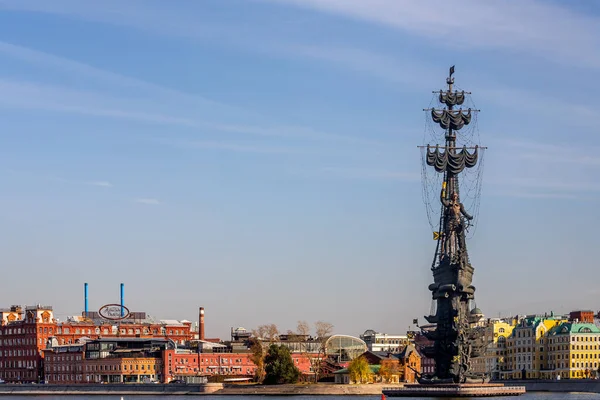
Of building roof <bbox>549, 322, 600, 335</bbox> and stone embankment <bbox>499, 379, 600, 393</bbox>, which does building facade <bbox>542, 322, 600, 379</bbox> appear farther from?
stone embankment <bbox>499, 379, 600, 393</bbox>

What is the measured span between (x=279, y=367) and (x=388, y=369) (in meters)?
23.0

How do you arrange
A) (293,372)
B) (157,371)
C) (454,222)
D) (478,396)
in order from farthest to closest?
(157,371)
(293,372)
(454,222)
(478,396)

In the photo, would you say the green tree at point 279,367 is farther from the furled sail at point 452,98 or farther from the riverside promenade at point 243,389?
the furled sail at point 452,98

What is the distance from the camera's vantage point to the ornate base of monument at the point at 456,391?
138m

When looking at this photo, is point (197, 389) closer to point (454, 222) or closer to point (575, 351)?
point (454, 222)

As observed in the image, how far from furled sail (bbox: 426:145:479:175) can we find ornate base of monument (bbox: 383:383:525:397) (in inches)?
1050

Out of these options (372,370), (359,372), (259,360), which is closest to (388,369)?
(372,370)

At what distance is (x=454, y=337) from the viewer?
142250 millimetres

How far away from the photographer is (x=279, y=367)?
163 metres

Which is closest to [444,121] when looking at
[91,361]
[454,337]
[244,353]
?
[454,337]

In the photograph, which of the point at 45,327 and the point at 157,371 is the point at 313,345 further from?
the point at 45,327

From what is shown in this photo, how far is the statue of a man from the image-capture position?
147 meters

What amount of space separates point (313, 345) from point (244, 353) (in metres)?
14.9

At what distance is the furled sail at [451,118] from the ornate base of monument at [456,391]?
107 ft
